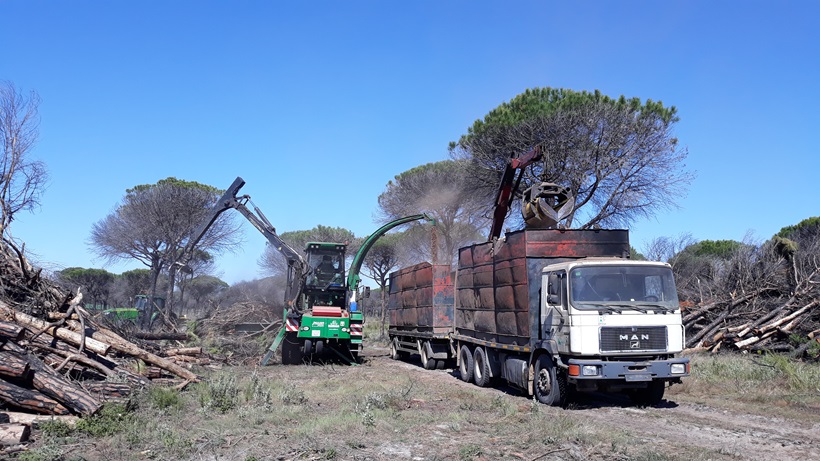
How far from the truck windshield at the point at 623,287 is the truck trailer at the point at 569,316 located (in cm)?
2

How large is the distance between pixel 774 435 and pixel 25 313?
13381 mm

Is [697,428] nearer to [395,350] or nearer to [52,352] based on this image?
[52,352]

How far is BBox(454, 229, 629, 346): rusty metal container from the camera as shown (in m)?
11.8

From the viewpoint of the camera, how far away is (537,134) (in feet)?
79.0

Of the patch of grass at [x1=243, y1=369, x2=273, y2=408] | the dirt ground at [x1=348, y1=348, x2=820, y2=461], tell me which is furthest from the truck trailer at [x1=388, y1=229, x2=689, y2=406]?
the patch of grass at [x1=243, y1=369, x2=273, y2=408]

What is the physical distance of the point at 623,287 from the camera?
1076 centimetres

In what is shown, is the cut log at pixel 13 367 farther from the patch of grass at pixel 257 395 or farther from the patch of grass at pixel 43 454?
the patch of grass at pixel 257 395

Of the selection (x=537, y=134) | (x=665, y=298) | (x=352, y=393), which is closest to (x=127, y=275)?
(x=537, y=134)

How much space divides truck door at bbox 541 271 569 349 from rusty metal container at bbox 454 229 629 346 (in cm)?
49

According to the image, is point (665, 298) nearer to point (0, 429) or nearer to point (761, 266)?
point (0, 429)

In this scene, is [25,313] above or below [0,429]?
above

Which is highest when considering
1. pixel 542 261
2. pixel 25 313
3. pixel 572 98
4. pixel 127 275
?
pixel 572 98

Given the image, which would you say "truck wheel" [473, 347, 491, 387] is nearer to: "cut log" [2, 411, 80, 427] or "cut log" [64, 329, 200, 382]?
"cut log" [64, 329, 200, 382]

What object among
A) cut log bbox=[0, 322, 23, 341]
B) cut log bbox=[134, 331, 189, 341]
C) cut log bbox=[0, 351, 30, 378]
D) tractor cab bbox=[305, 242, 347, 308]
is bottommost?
cut log bbox=[0, 351, 30, 378]
